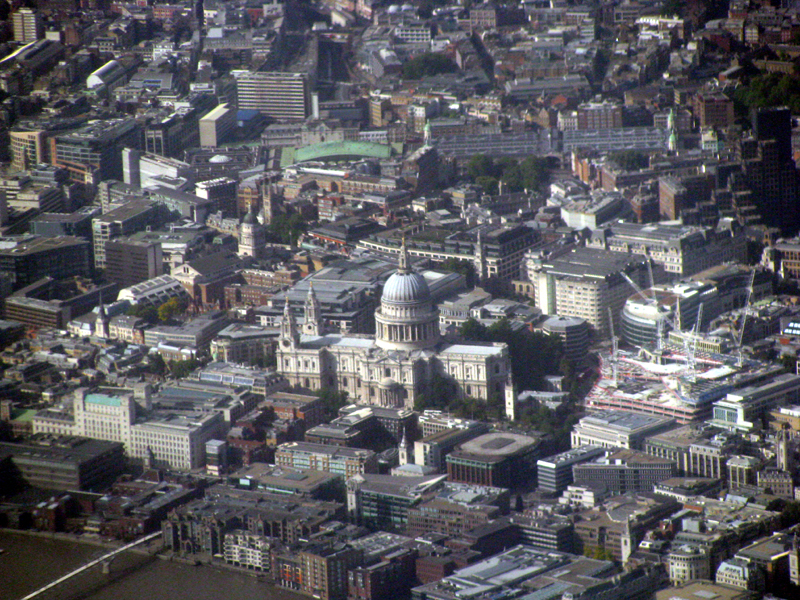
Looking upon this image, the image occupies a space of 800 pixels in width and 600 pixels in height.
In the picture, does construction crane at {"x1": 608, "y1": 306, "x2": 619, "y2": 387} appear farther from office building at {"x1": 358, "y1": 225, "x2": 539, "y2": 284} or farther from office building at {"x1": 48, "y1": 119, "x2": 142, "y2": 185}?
office building at {"x1": 48, "y1": 119, "x2": 142, "y2": 185}

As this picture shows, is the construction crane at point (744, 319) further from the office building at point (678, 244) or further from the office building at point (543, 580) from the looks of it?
Answer: the office building at point (543, 580)

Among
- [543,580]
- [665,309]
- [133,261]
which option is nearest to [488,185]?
[133,261]

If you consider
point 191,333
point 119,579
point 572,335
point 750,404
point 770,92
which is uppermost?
point 770,92

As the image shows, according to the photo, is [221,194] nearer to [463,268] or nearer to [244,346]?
[463,268]

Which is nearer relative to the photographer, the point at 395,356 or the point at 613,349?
the point at 395,356

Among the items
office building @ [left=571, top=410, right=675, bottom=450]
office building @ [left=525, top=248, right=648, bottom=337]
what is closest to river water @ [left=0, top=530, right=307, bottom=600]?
office building @ [left=571, top=410, right=675, bottom=450]

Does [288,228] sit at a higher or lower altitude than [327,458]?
higher
